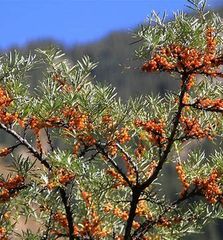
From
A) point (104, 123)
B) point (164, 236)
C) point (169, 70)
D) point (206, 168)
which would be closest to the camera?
point (169, 70)

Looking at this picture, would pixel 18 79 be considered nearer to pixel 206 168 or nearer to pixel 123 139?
pixel 123 139

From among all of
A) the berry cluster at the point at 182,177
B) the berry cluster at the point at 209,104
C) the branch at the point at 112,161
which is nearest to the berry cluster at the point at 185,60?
the berry cluster at the point at 209,104

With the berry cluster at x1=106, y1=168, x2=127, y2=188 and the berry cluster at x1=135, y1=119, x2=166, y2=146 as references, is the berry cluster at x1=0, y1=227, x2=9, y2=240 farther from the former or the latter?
the berry cluster at x1=135, y1=119, x2=166, y2=146

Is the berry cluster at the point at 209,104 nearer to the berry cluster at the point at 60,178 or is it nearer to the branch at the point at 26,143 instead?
the berry cluster at the point at 60,178

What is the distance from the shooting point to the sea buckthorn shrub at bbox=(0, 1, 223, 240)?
4.76 metres

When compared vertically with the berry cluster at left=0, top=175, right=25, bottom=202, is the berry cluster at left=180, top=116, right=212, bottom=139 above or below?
above

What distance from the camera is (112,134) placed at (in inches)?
204

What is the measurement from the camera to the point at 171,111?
588 cm

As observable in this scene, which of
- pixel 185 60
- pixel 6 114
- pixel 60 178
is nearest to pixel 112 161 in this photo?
pixel 60 178

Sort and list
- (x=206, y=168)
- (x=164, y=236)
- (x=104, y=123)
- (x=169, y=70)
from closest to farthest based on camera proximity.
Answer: (x=169, y=70), (x=104, y=123), (x=206, y=168), (x=164, y=236)

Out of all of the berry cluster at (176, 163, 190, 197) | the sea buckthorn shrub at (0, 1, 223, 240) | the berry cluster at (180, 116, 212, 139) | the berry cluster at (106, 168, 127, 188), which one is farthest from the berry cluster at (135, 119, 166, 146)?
the berry cluster at (176, 163, 190, 197)

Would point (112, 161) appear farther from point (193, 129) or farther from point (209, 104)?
point (209, 104)

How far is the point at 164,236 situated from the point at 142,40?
2.36 metres

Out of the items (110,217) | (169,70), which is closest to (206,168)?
(110,217)
